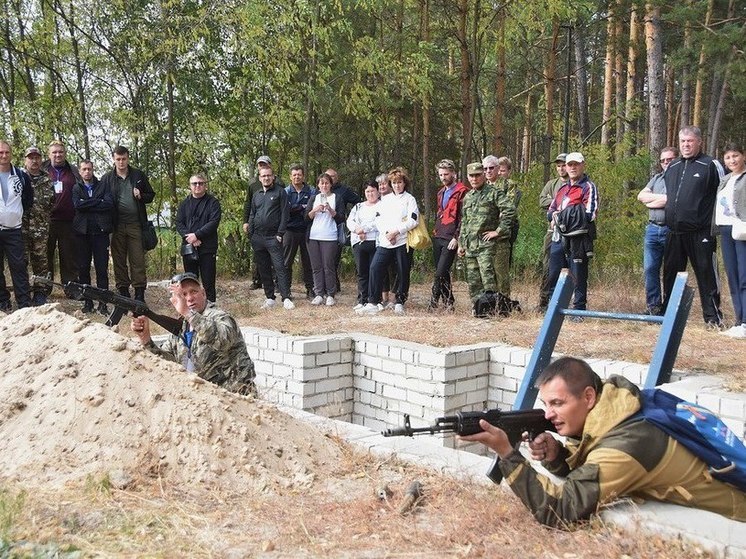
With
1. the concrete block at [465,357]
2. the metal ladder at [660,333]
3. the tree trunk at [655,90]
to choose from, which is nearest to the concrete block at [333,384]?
the concrete block at [465,357]

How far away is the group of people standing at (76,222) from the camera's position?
8.41 meters

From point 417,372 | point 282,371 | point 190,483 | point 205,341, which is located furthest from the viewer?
point 282,371

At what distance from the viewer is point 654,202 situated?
7.47 m

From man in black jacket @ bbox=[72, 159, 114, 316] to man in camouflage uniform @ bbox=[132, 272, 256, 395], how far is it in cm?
384

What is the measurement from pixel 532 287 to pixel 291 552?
28.8 ft

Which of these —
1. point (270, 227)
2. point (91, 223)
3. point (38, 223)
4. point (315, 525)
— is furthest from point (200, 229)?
point (315, 525)

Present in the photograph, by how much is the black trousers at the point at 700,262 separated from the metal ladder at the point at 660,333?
2421 mm

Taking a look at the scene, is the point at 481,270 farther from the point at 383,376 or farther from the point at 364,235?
the point at 383,376

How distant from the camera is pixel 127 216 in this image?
9109mm

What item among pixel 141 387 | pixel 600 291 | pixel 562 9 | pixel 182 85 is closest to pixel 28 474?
pixel 141 387

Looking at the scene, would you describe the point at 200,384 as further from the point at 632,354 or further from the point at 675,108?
the point at 675,108

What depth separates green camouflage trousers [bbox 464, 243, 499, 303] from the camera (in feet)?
26.3

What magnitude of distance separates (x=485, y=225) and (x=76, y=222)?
15.4 ft

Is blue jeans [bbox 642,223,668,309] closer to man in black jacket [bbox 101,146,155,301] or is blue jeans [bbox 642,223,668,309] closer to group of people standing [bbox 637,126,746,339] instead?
group of people standing [bbox 637,126,746,339]
